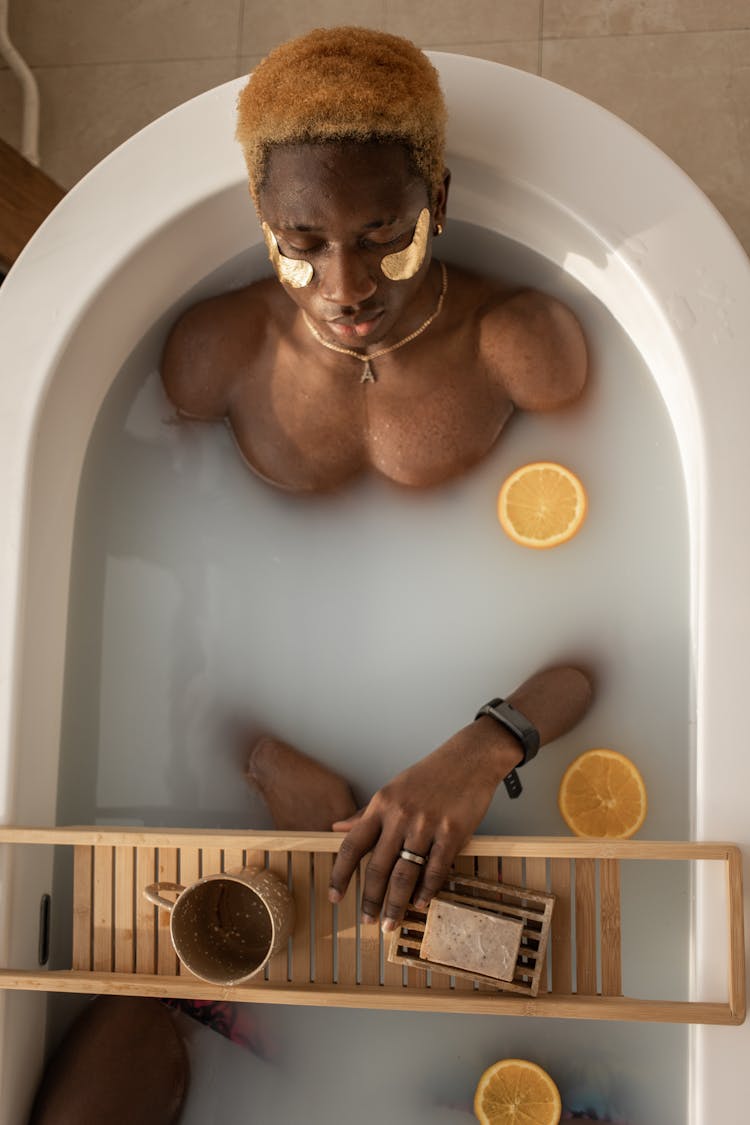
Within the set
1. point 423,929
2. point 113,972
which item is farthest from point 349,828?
point 113,972

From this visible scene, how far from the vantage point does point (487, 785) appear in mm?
1284

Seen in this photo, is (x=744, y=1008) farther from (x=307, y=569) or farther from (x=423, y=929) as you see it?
(x=307, y=569)

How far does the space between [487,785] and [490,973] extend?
0.21 meters

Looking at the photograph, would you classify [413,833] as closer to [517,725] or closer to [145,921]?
[517,725]

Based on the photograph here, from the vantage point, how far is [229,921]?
1332mm

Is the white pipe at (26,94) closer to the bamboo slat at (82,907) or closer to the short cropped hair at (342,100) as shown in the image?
the short cropped hair at (342,100)

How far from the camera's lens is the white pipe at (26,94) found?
2.12 meters

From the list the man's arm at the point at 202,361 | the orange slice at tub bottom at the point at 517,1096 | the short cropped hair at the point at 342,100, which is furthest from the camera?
the man's arm at the point at 202,361

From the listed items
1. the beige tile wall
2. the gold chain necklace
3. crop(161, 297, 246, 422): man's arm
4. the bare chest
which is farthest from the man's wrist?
the beige tile wall

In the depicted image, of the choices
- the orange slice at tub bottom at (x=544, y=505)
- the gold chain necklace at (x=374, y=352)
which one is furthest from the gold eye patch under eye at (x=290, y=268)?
the orange slice at tub bottom at (x=544, y=505)

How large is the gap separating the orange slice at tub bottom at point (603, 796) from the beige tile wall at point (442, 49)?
1015mm

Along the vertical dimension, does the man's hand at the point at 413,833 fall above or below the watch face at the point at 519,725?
below

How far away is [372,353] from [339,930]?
703 mm

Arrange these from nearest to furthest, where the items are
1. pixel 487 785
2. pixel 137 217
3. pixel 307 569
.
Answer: pixel 487 785
pixel 137 217
pixel 307 569
